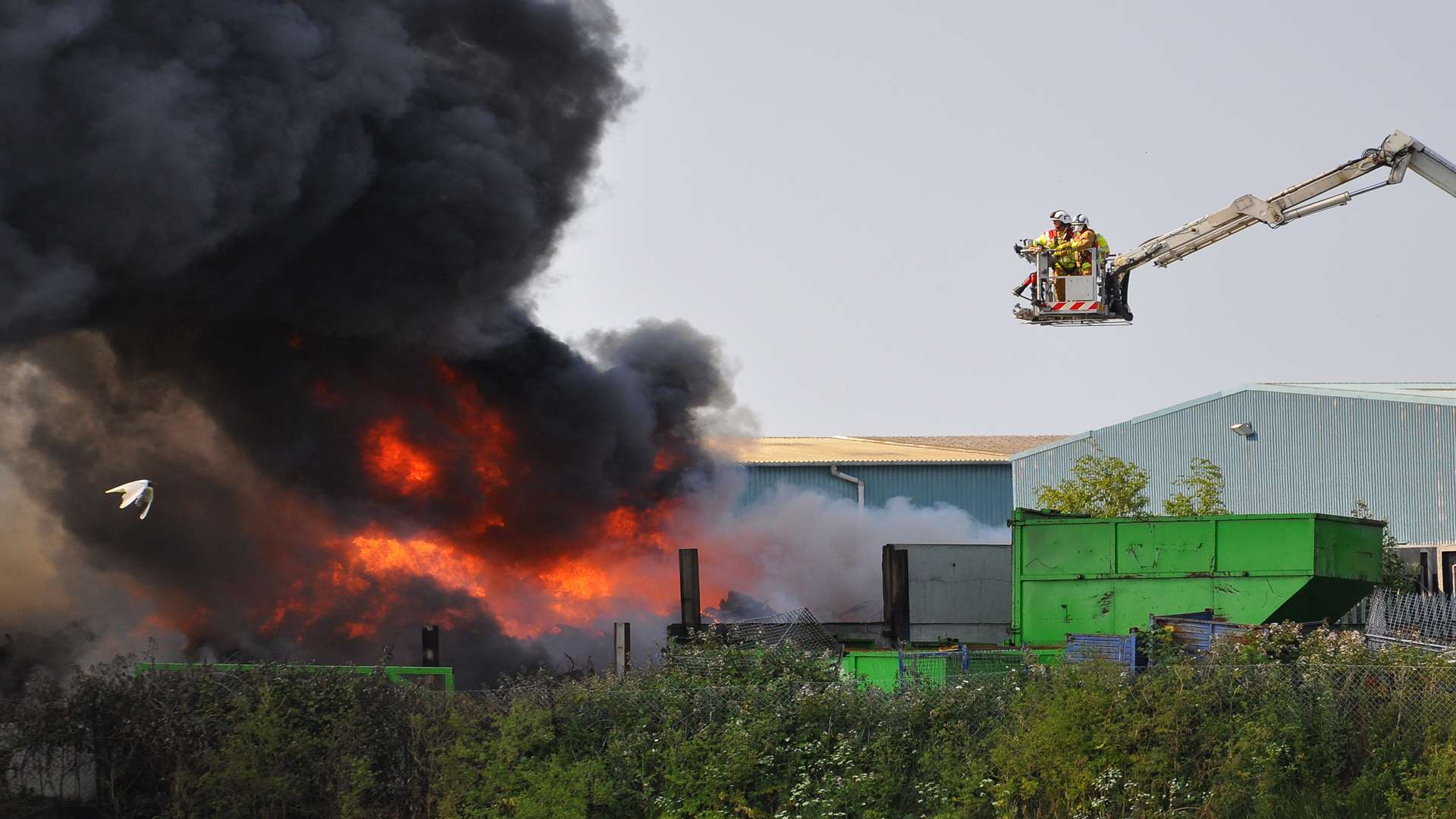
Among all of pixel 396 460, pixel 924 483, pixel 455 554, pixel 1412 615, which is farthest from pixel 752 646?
pixel 924 483

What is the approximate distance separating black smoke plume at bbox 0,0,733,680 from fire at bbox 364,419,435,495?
195 millimetres

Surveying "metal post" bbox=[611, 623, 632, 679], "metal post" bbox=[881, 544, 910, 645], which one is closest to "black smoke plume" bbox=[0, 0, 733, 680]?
"metal post" bbox=[611, 623, 632, 679]

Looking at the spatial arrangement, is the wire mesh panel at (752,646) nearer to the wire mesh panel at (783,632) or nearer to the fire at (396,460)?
the wire mesh panel at (783,632)

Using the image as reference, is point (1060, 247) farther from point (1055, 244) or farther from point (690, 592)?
point (690, 592)

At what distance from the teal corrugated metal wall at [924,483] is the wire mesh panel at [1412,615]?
28.2 metres

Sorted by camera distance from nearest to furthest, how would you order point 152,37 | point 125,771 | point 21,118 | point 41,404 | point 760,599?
point 125,771, point 21,118, point 152,37, point 41,404, point 760,599

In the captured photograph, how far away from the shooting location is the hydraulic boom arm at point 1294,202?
2497 centimetres

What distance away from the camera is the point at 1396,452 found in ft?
116

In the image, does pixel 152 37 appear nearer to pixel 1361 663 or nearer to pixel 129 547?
pixel 129 547

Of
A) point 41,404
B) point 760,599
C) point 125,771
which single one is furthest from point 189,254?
point 760,599

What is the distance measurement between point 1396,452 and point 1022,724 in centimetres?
2435

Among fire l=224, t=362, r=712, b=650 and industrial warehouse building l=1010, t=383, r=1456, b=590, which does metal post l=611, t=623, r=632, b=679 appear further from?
industrial warehouse building l=1010, t=383, r=1456, b=590

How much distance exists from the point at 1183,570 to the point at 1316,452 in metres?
16.6

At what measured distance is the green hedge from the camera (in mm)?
14109
